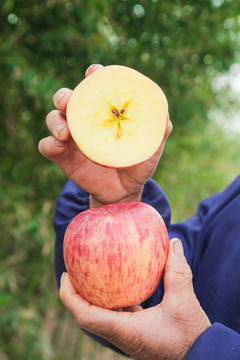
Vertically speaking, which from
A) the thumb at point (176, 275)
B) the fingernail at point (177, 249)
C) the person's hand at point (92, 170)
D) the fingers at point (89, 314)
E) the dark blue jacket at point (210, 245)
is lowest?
the dark blue jacket at point (210, 245)

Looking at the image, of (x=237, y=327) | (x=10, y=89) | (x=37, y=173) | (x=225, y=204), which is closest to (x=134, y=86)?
(x=225, y=204)

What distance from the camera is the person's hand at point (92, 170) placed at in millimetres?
859

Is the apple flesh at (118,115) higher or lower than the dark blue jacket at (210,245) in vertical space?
higher

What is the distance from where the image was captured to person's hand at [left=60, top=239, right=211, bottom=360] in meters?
0.76

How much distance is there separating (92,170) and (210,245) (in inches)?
17.0

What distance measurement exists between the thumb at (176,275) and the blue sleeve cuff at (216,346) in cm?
9

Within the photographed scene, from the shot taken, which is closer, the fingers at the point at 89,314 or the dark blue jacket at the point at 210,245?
the fingers at the point at 89,314

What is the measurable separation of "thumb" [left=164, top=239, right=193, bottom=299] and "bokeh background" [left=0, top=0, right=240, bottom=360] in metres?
0.98

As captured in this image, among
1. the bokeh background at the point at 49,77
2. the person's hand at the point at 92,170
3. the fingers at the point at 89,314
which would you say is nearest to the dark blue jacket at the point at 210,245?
the person's hand at the point at 92,170

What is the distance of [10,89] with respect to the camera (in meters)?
1.73

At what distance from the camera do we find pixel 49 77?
1.69m

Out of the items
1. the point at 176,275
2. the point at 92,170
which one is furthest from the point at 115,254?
the point at 92,170

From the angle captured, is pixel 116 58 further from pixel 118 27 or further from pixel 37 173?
pixel 37 173

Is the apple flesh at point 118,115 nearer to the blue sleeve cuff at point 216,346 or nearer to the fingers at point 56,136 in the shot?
the fingers at point 56,136
